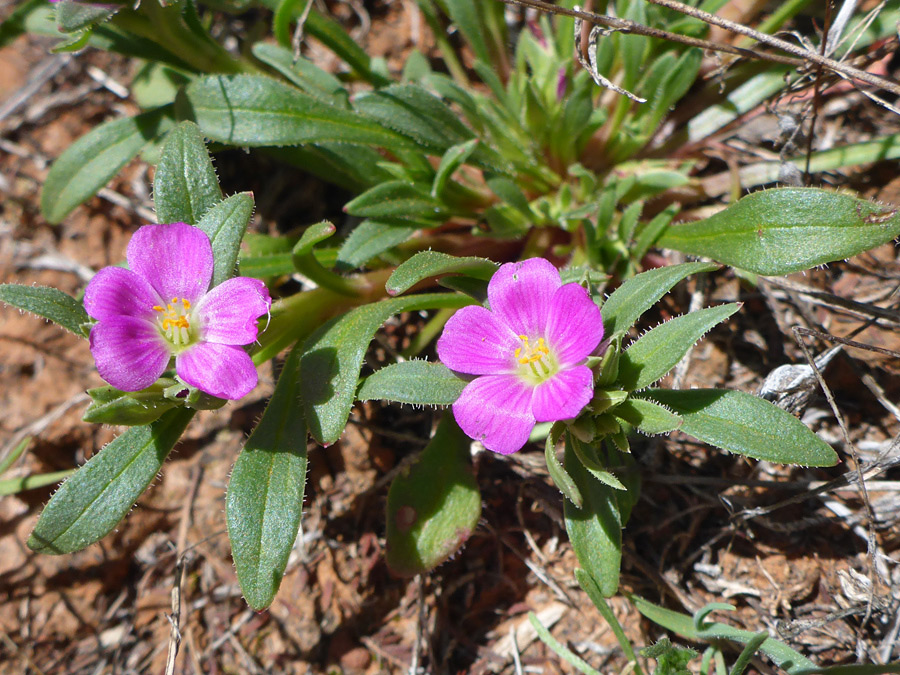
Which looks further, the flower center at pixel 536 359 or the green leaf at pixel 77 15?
the green leaf at pixel 77 15

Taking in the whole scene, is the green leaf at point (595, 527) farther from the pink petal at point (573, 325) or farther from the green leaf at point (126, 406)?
the green leaf at point (126, 406)

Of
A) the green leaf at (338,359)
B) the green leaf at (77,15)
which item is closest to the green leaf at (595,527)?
the green leaf at (338,359)

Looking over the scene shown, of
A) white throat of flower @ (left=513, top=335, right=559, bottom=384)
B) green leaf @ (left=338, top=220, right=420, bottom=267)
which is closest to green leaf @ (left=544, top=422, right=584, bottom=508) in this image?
white throat of flower @ (left=513, top=335, right=559, bottom=384)

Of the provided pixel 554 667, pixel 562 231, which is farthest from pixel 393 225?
pixel 554 667

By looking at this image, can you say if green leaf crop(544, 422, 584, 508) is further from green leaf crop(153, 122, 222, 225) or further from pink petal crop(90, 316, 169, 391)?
green leaf crop(153, 122, 222, 225)

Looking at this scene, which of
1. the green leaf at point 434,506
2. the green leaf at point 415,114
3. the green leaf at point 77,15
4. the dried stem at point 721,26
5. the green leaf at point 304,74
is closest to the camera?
the dried stem at point 721,26

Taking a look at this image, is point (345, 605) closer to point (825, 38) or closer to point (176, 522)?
point (176, 522)
